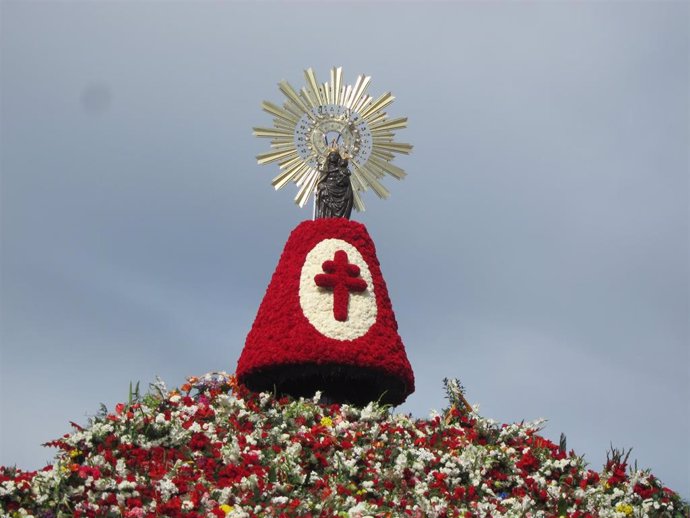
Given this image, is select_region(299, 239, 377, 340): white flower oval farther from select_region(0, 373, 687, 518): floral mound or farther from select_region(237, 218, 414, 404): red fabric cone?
select_region(0, 373, 687, 518): floral mound

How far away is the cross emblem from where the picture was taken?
1469cm

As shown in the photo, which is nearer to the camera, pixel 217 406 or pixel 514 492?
pixel 514 492

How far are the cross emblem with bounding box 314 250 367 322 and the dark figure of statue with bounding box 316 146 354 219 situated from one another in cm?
146

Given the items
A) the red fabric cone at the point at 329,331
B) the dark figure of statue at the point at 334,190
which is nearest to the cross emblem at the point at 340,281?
the red fabric cone at the point at 329,331

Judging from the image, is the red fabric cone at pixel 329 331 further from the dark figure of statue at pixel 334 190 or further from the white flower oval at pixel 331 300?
the dark figure of statue at pixel 334 190

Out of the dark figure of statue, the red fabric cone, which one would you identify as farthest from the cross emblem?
the dark figure of statue

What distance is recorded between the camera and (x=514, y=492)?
1198cm

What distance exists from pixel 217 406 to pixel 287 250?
10.3 feet

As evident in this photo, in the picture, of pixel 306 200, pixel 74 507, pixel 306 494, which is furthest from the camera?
pixel 306 200

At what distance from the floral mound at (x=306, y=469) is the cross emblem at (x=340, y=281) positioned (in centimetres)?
157

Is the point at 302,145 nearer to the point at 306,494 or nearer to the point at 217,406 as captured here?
the point at 217,406

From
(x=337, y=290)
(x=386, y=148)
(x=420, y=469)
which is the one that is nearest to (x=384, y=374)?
(x=337, y=290)

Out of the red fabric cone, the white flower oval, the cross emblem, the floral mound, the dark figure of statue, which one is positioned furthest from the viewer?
the dark figure of statue

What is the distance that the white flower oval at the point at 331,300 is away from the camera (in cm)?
1451
